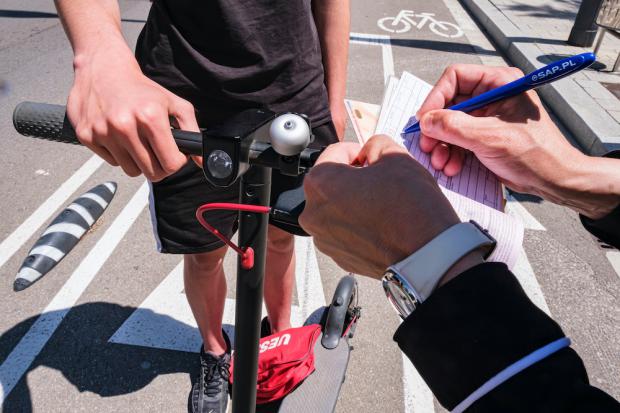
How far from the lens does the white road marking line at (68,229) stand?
9.42ft

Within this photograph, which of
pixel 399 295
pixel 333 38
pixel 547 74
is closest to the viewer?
pixel 399 295

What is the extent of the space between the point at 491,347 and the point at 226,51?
119 centimetres

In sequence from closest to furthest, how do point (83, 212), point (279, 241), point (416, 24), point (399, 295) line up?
point (399, 295), point (279, 241), point (83, 212), point (416, 24)

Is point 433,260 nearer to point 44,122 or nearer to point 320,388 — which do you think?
point 44,122

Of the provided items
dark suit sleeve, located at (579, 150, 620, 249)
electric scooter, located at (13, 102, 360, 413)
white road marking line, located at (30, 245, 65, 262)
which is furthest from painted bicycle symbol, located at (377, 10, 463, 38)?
electric scooter, located at (13, 102, 360, 413)

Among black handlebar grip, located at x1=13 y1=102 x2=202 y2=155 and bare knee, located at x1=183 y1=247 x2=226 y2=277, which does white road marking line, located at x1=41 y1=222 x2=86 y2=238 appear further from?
black handlebar grip, located at x1=13 y1=102 x2=202 y2=155

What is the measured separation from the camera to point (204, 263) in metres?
1.79

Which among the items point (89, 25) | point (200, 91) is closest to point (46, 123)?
point (89, 25)

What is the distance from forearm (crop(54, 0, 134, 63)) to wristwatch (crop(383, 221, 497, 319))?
781 mm

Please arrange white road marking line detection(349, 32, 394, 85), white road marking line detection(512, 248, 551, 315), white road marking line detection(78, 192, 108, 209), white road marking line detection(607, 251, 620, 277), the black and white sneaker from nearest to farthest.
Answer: the black and white sneaker, white road marking line detection(512, 248, 551, 315), white road marking line detection(607, 251, 620, 277), white road marking line detection(78, 192, 108, 209), white road marking line detection(349, 32, 394, 85)

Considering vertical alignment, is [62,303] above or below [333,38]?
below

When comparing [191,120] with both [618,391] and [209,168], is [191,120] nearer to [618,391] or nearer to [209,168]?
[209,168]

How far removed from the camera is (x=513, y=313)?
69cm

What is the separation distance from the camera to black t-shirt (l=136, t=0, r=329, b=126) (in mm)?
1394
